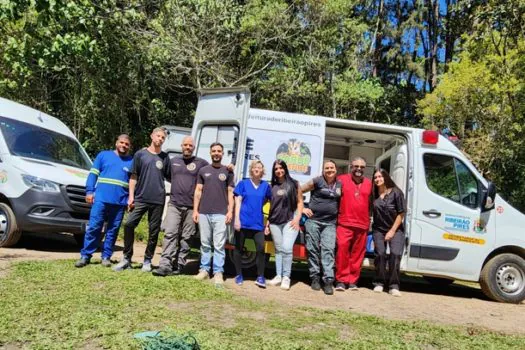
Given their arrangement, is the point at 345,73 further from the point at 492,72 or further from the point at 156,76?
the point at 156,76

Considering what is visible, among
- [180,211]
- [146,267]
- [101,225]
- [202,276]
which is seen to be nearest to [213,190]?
[180,211]

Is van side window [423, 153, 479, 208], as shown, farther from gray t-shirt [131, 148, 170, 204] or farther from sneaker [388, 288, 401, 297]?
gray t-shirt [131, 148, 170, 204]

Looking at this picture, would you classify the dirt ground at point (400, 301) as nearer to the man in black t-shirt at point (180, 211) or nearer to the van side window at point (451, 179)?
the man in black t-shirt at point (180, 211)

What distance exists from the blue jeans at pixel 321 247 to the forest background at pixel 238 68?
5942 mm

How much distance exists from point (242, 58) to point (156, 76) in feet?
8.90

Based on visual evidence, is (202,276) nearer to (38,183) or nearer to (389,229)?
(389,229)

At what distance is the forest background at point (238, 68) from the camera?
43.4ft

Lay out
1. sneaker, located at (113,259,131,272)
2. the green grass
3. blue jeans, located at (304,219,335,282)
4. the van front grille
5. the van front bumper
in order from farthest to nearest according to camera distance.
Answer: the van front grille, the van front bumper, blue jeans, located at (304,219,335,282), sneaker, located at (113,259,131,272), the green grass

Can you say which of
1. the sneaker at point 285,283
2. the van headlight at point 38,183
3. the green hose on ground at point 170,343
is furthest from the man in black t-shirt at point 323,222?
the van headlight at point 38,183

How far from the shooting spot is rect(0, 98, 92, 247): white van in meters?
8.12

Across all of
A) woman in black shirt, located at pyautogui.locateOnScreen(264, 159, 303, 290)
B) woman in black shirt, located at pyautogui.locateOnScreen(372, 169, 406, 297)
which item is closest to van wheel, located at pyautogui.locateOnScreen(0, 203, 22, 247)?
woman in black shirt, located at pyautogui.locateOnScreen(264, 159, 303, 290)

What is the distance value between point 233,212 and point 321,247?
134cm

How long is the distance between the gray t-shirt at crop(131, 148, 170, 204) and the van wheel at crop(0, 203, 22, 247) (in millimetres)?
2795

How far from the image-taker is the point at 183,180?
22.6 ft
